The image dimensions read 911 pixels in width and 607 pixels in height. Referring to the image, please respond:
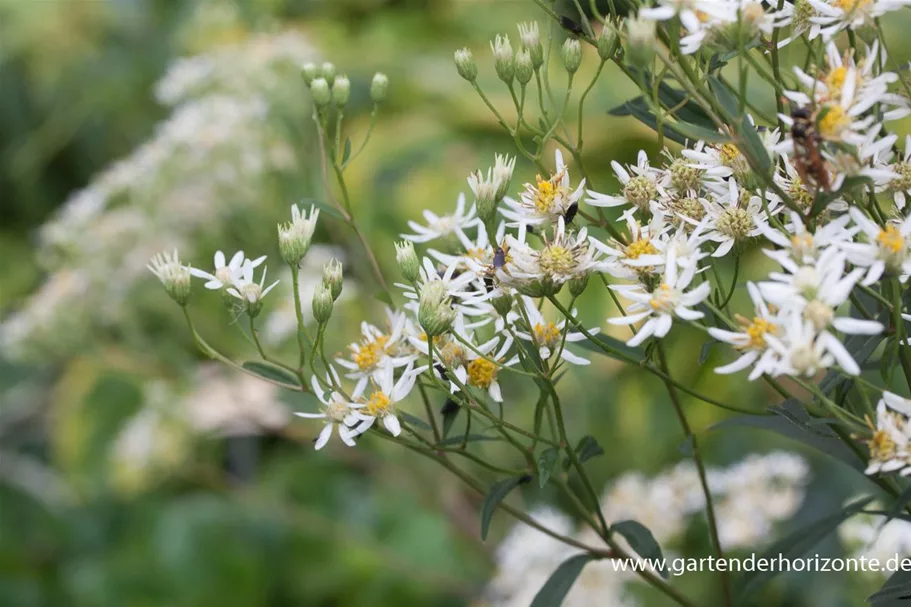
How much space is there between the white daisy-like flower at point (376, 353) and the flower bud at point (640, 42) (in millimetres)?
163

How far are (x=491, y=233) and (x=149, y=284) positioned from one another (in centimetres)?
82

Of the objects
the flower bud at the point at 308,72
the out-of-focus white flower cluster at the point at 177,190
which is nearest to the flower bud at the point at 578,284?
the flower bud at the point at 308,72

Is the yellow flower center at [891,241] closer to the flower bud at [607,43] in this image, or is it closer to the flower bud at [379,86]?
the flower bud at [607,43]

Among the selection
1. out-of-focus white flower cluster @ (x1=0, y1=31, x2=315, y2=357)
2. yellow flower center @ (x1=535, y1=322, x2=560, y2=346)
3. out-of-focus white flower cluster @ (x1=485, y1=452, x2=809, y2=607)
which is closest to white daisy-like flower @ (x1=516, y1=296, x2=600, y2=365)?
yellow flower center @ (x1=535, y1=322, x2=560, y2=346)

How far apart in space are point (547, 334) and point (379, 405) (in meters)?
0.09

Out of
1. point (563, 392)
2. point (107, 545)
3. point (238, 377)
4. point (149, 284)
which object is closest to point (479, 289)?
point (149, 284)

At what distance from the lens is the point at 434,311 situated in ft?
1.36

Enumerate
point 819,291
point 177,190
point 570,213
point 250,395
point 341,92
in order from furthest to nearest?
point 250,395 < point 177,190 < point 341,92 < point 570,213 < point 819,291

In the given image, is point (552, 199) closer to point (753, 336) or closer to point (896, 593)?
point (753, 336)

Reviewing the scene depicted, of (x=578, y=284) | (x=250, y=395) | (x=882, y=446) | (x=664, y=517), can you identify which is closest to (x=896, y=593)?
(x=882, y=446)

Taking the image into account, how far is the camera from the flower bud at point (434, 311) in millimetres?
416

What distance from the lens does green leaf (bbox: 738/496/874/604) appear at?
1.63 ft

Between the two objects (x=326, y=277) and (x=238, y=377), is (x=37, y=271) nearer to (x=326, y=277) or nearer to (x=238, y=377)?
(x=238, y=377)

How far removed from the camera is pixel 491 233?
0.44 m
